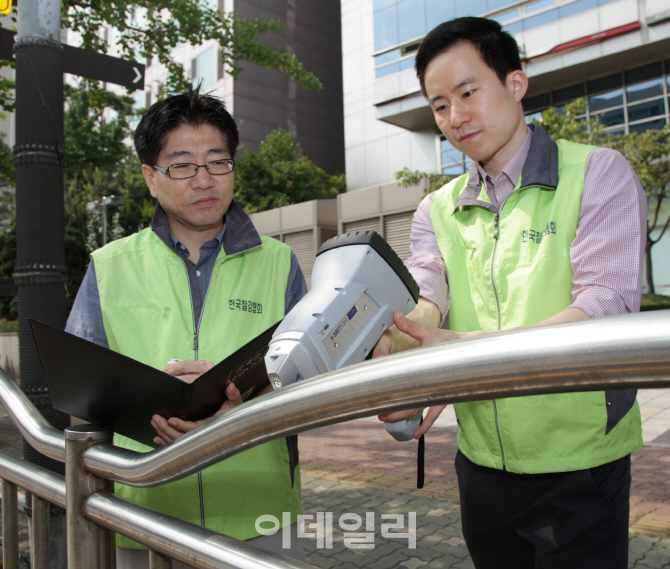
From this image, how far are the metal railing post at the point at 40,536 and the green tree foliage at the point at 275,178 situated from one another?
22.5 m

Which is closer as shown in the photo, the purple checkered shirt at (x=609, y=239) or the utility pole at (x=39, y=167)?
the purple checkered shirt at (x=609, y=239)

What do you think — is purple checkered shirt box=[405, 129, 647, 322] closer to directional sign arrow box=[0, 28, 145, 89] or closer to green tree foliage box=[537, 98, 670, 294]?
directional sign arrow box=[0, 28, 145, 89]

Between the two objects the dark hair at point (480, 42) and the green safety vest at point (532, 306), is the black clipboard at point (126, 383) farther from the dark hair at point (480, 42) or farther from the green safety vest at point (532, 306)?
the dark hair at point (480, 42)

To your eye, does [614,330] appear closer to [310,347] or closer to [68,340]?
[310,347]

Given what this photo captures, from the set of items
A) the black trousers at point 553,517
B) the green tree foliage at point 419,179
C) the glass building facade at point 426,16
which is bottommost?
the black trousers at point 553,517

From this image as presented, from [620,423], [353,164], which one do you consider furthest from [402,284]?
[353,164]

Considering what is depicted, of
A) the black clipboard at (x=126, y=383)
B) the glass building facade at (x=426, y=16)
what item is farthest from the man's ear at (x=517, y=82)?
the glass building facade at (x=426, y=16)

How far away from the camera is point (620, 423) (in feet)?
5.18

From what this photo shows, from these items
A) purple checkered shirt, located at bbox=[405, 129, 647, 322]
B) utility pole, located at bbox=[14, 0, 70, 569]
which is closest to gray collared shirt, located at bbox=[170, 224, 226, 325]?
purple checkered shirt, located at bbox=[405, 129, 647, 322]

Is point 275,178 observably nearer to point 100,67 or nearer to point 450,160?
point 450,160

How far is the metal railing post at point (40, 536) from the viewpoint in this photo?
1.36 metres

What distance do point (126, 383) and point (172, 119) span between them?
1056 millimetres

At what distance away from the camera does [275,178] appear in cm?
2398

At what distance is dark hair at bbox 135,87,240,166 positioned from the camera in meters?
2.04
